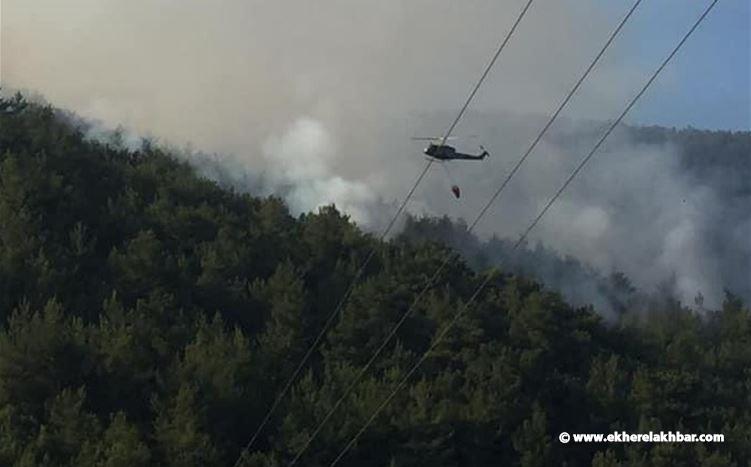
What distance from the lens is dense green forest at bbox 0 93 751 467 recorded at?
2977cm

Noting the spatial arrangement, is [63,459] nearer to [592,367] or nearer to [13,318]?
[13,318]

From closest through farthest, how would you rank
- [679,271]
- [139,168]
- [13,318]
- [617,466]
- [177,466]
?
[177,466], [617,466], [13,318], [139,168], [679,271]

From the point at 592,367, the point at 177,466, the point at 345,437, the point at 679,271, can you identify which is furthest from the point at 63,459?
the point at 679,271

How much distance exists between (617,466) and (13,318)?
595 inches

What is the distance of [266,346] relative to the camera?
120 feet

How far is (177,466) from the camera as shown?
27.3 metres

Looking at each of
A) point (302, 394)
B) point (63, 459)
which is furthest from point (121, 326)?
point (63, 459)

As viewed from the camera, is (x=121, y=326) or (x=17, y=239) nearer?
(x=121, y=326)

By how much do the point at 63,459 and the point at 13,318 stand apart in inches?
292

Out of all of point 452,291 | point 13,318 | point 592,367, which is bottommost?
point 13,318

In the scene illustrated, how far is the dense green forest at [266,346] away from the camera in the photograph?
29.8 meters

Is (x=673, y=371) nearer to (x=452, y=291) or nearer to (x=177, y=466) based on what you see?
(x=452, y=291)

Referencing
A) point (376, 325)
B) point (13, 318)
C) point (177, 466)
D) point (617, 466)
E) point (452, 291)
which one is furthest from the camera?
point (452, 291)

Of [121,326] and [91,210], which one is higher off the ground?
[91,210]
